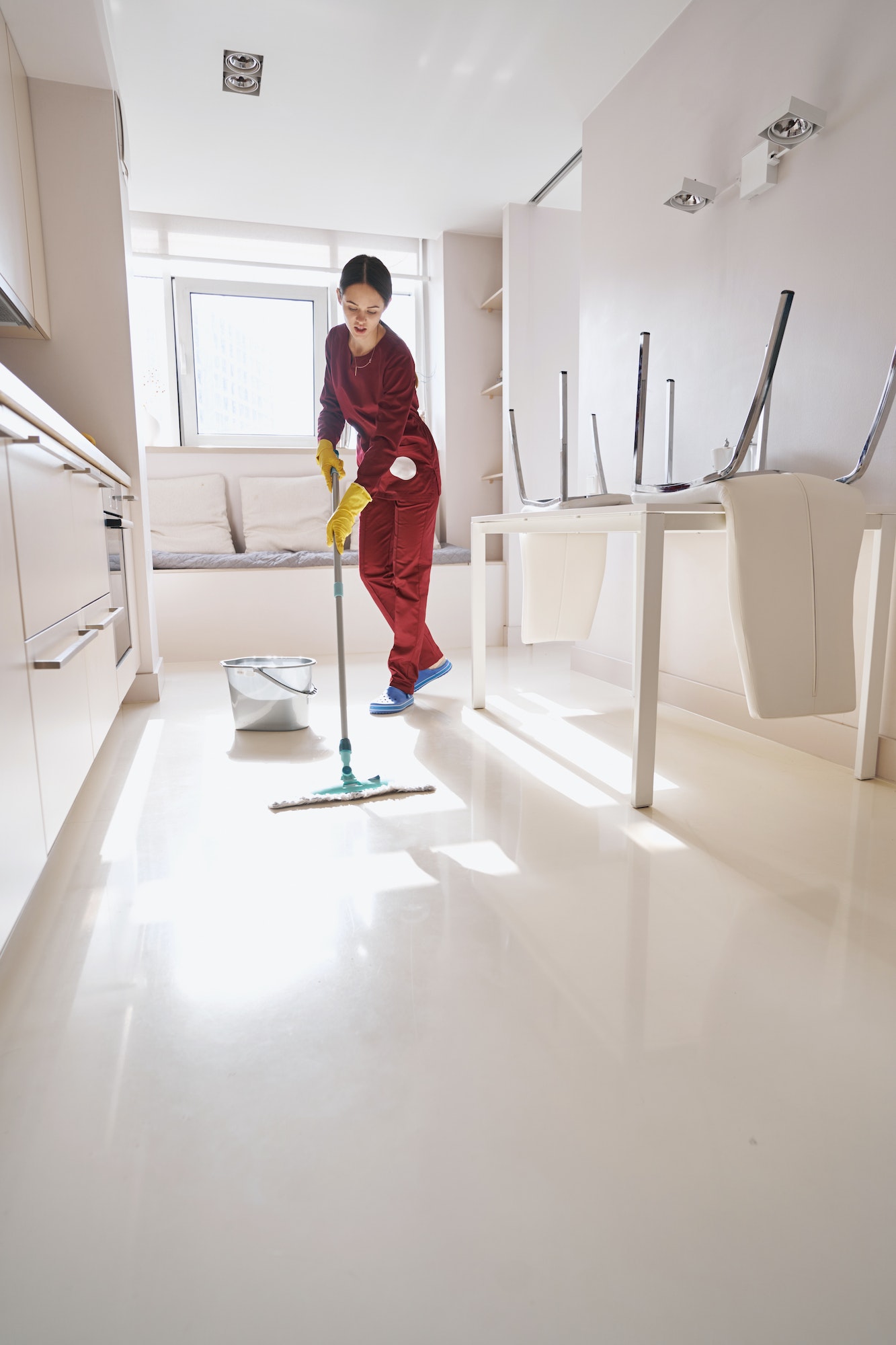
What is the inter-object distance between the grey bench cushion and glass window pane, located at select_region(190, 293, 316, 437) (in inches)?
41.3

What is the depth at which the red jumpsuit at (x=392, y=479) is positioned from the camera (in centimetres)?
244

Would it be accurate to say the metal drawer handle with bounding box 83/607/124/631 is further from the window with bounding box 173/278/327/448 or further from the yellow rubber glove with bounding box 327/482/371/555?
the window with bounding box 173/278/327/448

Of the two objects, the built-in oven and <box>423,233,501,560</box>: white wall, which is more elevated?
<box>423,233,501,560</box>: white wall

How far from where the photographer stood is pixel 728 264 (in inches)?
92.2

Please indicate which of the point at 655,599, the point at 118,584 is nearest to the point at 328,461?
the point at 118,584

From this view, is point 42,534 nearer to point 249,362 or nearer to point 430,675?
point 430,675

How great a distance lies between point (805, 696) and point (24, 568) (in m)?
1.47

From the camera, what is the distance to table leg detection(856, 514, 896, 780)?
1772mm

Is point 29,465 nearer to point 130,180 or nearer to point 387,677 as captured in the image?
point 387,677

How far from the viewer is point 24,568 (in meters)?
1.16

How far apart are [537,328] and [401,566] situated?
7.28ft

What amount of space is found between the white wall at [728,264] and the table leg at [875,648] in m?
0.06

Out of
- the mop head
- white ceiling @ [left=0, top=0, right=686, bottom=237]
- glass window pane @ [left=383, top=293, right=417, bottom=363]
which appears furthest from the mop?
glass window pane @ [left=383, top=293, right=417, bottom=363]

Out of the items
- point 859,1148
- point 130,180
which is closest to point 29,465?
point 859,1148
